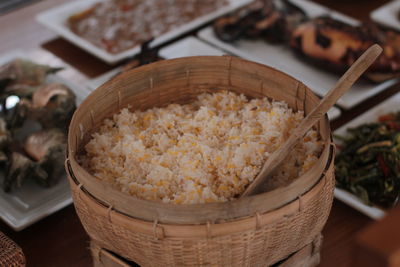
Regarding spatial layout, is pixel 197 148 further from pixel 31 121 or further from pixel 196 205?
pixel 31 121

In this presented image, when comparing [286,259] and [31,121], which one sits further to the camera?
[31,121]

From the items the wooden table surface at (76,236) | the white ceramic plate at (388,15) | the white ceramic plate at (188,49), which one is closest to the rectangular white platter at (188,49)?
the white ceramic plate at (188,49)

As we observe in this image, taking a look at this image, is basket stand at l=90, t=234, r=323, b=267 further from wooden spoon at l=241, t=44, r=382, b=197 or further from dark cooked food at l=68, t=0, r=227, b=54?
dark cooked food at l=68, t=0, r=227, b=54

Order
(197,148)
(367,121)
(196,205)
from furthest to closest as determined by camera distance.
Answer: (367,121)
(197,148)
(196,205)

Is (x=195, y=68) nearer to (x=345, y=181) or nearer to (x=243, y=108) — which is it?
(x=243, y=108)

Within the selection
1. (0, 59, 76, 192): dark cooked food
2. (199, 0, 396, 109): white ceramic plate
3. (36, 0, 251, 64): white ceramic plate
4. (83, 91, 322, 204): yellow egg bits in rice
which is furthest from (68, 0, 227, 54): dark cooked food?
(83, 91, 322, 204): yellow egg bits in rice

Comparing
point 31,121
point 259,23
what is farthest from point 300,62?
point 31,121
